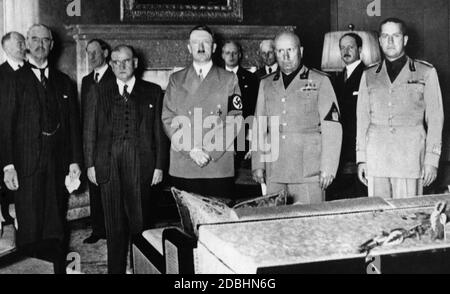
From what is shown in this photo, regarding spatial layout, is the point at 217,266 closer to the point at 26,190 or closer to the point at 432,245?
the point at 432,245

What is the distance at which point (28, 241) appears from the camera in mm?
3553

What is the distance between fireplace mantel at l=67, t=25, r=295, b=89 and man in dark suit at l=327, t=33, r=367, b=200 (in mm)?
1190

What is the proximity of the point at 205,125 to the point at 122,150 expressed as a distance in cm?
51

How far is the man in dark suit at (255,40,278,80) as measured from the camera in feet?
17.6

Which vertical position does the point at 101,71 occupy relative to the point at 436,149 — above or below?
above

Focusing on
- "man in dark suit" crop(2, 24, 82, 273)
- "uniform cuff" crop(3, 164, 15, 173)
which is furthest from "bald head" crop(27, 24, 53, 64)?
"uniform cuff" crop(3, 164, 15, 173)

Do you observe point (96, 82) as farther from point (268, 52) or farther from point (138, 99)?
point (268, 52)

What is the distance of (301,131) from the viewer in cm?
316

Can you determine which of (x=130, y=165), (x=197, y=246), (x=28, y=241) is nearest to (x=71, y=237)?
(x=28, y=241)

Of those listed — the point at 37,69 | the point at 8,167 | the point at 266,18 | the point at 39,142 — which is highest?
the point at 266,18

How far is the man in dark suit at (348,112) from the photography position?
4508mm

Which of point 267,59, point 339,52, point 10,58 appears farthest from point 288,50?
point 267,59

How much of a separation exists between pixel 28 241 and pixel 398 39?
2.43 meters
